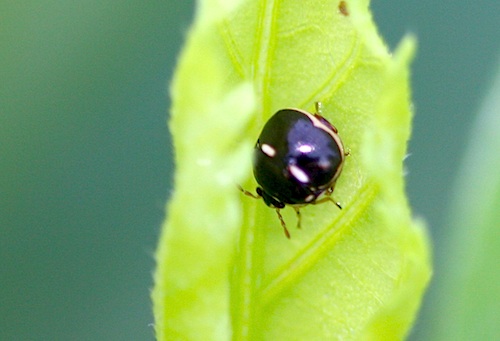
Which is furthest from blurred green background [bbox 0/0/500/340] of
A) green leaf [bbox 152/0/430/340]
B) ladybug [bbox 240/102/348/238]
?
green leaf [bbox 152/0/430/340]

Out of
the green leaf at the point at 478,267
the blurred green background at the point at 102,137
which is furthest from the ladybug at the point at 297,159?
the blurred green background at the point at 102,137

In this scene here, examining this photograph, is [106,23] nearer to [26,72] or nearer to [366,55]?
[26,72]

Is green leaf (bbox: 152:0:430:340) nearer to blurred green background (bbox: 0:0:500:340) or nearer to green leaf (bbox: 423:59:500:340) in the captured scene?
green leaf (bbox: 423:59:500:340)

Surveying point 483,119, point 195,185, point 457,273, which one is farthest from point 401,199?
point 483,119

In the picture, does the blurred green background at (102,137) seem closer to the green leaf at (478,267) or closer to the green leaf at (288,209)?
the green leaf at (478,267)

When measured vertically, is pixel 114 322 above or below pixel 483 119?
below

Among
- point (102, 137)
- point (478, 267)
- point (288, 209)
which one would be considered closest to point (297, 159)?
point (478, 267)
